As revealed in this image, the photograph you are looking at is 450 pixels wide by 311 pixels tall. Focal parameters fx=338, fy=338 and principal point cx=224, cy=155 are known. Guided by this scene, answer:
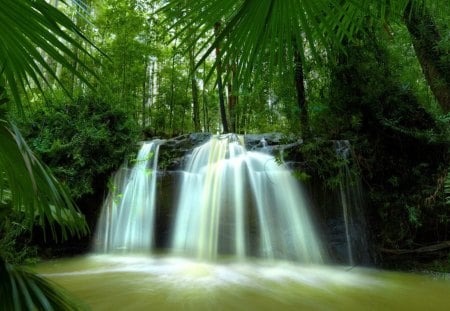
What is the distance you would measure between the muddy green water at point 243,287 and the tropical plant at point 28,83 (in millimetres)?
2270

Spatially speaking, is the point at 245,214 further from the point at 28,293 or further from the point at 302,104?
the point at 28,293

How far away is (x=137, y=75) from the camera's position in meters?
11.9

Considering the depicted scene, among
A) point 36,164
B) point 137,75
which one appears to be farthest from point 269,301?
point 137,75

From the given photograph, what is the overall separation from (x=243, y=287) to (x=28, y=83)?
121 inches

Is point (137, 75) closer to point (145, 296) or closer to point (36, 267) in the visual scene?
point (36, 267)

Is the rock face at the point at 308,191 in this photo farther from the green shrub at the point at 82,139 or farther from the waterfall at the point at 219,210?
the green shrub at the point at 82,139

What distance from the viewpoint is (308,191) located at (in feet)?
15.8

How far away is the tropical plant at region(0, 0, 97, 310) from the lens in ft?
1.64

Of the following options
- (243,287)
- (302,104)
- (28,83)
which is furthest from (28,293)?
(302,104)

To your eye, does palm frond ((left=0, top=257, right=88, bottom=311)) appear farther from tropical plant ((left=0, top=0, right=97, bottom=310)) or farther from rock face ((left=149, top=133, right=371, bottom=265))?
rock face ((left=149, top=133, right=371, bottom=265))

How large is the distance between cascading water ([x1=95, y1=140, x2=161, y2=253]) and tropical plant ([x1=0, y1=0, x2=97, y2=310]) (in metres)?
5.08

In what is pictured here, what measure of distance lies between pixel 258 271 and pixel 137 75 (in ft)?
31.4

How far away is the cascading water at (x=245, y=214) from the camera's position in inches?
185

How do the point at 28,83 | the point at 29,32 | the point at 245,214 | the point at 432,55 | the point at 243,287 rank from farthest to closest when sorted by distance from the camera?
the point at 245,214, the point at 432,55, the point at 243,287, the point at 28,83, the point at 29,32
